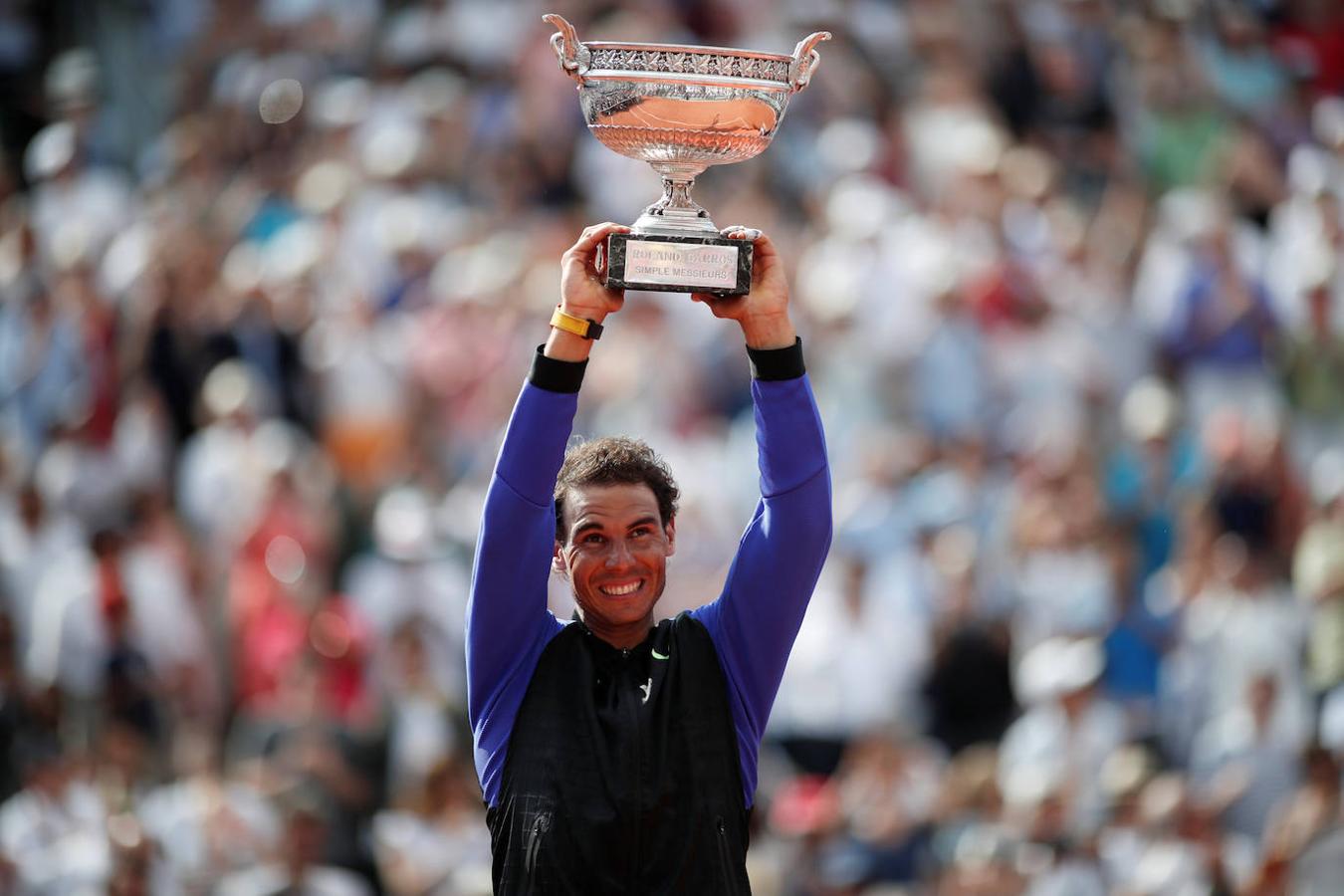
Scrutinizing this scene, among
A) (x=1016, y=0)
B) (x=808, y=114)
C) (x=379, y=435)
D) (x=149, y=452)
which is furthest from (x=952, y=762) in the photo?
(x=1016, y=0)

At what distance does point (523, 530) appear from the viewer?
147 inches

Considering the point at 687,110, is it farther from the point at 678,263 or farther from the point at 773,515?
the point at 773,515

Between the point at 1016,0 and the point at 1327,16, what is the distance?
1763mm

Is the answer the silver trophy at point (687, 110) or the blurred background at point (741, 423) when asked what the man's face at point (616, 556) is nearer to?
the silver trophy at point (687, 110)

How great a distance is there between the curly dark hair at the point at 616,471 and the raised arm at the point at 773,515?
0.56 feet

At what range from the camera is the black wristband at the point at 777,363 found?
3791mm

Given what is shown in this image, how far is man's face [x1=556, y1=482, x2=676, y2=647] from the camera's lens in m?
3.83

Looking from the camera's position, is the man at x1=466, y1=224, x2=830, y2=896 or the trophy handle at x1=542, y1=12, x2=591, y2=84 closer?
the man at x1=466, y1=224, x2=830, y2=896

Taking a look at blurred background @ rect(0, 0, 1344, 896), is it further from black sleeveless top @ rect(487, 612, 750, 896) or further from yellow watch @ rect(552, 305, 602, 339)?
yellow watch @ rect(552, 305, 602, 339)

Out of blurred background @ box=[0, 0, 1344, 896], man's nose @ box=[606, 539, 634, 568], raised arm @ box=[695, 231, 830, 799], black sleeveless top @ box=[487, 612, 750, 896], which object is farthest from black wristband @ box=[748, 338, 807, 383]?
blurred background @ box=[0, 0, 1344, 896]

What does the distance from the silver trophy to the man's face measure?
364 millimetres

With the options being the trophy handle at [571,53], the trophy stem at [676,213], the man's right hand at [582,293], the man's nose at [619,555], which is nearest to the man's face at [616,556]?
the man's nose at [619,555]

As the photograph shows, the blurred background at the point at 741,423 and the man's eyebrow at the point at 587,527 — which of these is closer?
the man's eyebrow at the point at 587,527

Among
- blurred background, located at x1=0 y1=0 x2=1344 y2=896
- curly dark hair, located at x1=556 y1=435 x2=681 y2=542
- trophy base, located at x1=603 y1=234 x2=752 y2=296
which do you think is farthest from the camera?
blurred background, located at x1=0 y1=0 x2=1344 y2=896
